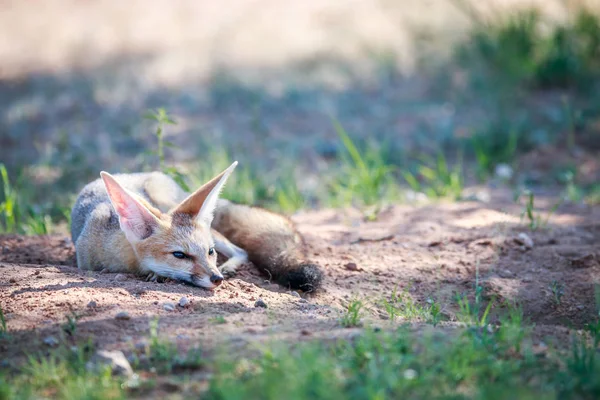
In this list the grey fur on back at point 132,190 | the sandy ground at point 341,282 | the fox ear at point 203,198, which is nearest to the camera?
the sandy ground at point 341,282

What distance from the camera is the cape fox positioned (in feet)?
14.0

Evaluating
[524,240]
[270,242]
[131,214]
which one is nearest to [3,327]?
[131,214]

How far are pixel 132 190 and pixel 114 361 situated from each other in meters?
2.23

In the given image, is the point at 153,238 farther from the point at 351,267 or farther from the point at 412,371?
the point at 412,371

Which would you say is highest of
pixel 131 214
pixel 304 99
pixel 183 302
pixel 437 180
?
pixel 304 99

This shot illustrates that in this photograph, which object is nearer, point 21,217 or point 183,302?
point 183,302

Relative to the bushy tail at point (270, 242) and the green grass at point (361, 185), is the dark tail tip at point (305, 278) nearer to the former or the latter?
the bushy tail at point (270, 242)

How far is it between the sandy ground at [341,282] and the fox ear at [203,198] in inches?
20.2

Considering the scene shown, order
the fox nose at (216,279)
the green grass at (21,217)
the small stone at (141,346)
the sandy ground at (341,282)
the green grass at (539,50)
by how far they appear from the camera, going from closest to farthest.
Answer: the small stone at (141,346) → the sandy ground at (341,282) → the fox nose at (216,279) → the green grass at (21,217) → the green grass at (539,50)

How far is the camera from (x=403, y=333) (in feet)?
10.8

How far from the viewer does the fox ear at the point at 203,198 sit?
4391mm

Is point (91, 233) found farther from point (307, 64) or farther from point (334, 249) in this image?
point (307, 64)

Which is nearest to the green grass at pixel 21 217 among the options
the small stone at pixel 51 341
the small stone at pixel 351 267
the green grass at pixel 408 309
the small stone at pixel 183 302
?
the small stone at pixel 183 302

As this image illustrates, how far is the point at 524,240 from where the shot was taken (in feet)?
16.9
